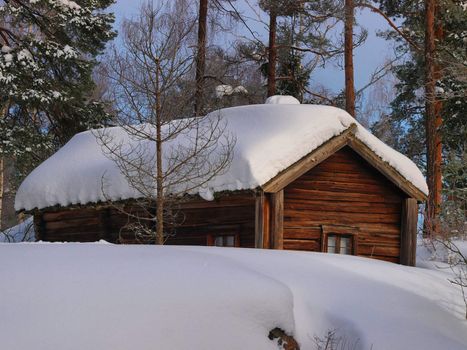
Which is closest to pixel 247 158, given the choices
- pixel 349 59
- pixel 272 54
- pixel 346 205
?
pixel 346 205

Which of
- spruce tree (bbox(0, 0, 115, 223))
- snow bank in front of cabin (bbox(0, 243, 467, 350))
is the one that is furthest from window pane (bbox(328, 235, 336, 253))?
spruce tree (bbox(0, 0, 115, 223))

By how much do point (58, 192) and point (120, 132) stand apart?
2.32m

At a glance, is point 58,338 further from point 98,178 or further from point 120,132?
point 120,132

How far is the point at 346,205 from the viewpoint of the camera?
13328 millimetres

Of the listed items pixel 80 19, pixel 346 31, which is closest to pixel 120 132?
pixel 80 19

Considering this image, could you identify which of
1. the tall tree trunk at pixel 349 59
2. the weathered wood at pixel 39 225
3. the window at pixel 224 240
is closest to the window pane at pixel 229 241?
the window at pixel 224 240

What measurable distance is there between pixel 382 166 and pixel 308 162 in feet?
6.01

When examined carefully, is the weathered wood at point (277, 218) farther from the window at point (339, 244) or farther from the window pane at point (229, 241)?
the window at point (339, 244)

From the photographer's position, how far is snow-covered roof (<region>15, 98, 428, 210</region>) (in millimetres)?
11641

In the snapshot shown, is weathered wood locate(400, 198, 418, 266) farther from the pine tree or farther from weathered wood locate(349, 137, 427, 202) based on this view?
the pine tree

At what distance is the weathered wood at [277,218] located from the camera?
11.7 m

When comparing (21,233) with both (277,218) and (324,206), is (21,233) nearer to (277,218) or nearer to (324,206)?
(324,206)

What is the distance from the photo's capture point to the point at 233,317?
202 inches

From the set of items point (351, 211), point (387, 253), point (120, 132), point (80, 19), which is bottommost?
point (387, 253)
